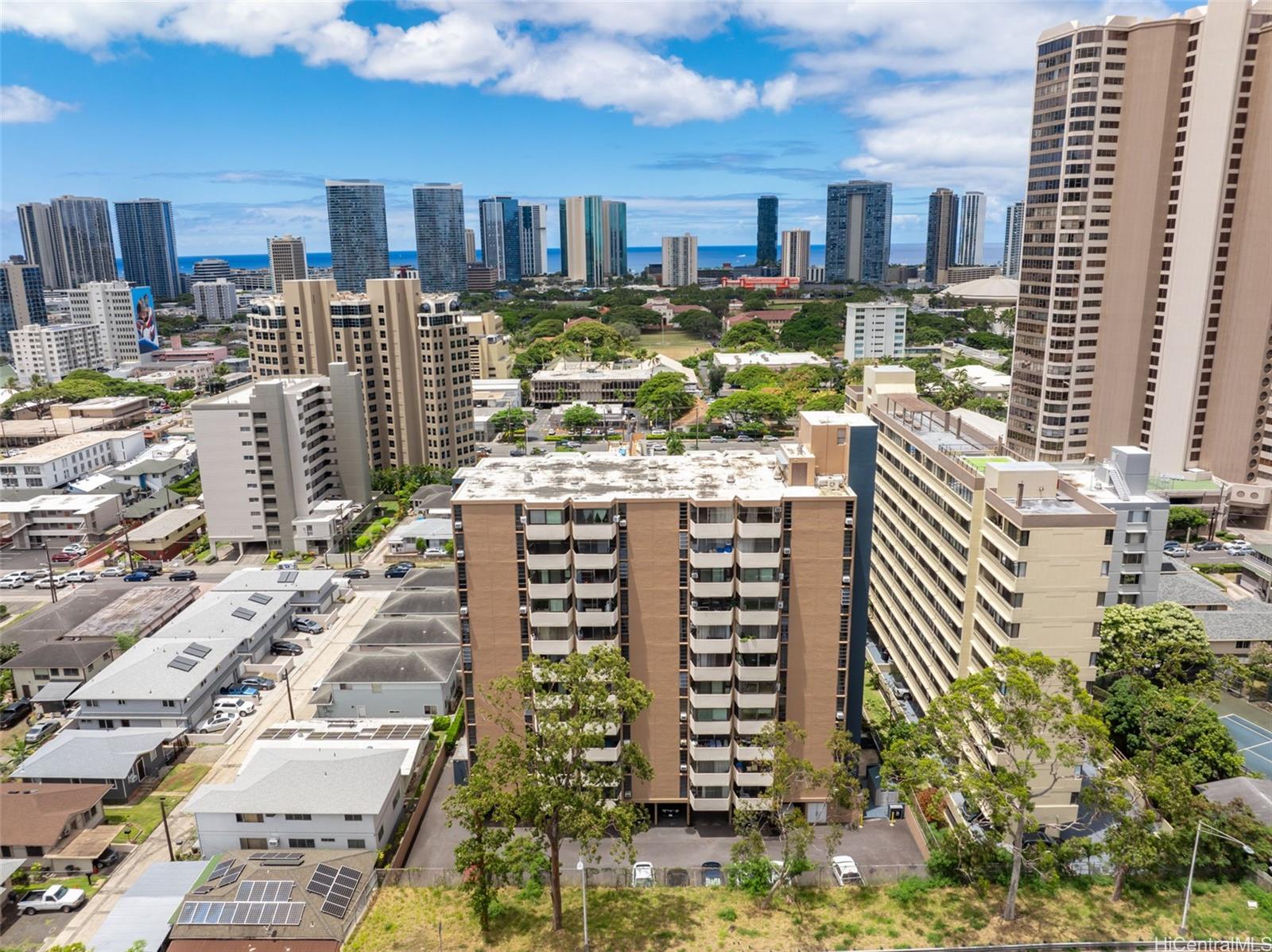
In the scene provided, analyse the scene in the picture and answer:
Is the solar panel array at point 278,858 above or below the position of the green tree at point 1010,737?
below

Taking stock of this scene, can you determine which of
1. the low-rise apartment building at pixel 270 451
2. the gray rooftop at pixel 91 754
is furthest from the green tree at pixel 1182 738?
the low-rise apartment building at pixel 270 451

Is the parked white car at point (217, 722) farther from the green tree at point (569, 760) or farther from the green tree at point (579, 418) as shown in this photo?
the green tree at point (579, 418)

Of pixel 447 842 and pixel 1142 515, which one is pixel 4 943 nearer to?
pixel 447 842

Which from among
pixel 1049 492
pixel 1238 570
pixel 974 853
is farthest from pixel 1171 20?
pixel 974 853

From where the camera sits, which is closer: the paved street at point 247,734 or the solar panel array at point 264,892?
the solar panel array at point 264,892

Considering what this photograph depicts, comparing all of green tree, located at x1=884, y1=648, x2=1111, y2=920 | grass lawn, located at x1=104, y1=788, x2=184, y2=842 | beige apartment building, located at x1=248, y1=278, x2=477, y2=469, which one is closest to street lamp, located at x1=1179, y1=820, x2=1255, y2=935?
green tree, located at x1=884, y1=648, x2=1111, y2=920
